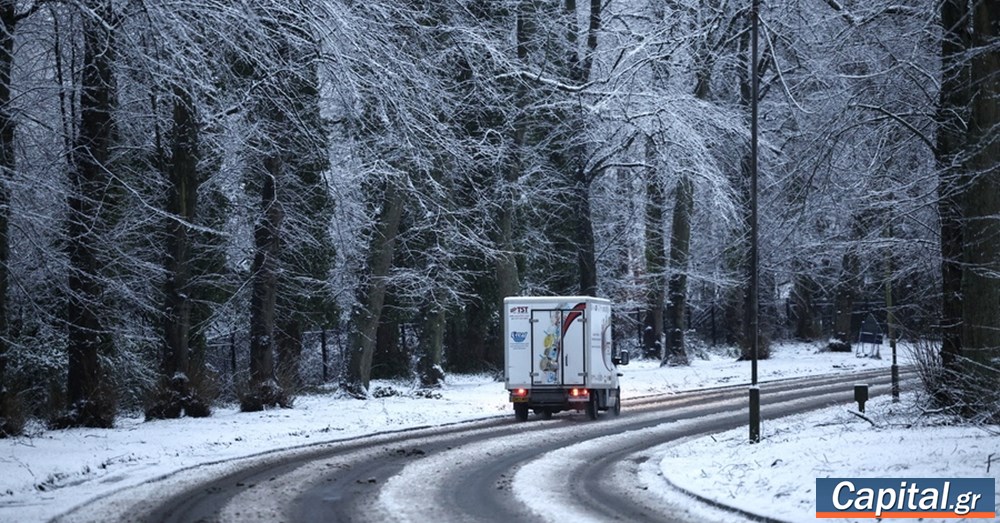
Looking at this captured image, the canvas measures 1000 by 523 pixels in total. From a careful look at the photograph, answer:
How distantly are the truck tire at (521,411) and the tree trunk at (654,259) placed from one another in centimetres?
1695

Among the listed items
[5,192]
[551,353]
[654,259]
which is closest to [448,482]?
[5,192]

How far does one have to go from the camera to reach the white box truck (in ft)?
94.0

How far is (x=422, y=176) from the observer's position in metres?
35.5

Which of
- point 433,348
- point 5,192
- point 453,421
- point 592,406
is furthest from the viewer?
point 433,348

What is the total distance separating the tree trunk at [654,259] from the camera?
47.0 m

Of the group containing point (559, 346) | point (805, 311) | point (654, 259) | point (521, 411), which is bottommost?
point (521, 411)

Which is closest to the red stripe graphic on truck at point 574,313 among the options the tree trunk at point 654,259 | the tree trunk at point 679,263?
the tree trunk at point 654,259

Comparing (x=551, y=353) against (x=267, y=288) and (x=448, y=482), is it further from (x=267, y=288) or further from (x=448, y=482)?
(x=448, y=482)

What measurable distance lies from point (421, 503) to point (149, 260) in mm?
19286

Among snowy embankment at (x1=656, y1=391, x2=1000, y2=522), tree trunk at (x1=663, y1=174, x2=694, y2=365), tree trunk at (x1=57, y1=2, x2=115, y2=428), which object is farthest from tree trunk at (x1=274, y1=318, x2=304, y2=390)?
tree trunk at (x1=663, y1=174, x2=694, y2=365)

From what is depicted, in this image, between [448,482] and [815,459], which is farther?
[448,482]

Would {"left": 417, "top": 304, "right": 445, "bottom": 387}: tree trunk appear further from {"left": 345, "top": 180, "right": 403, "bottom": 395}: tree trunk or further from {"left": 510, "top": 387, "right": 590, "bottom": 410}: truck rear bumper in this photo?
{"left": 510, "top": 387, "right": 590, "bottom": 410}: truck rear bumper

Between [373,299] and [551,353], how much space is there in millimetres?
7741

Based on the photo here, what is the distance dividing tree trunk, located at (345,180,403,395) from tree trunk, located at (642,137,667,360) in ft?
40.6
